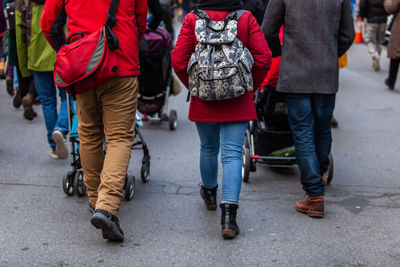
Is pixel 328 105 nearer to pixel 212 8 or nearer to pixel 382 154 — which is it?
pixel 212 8

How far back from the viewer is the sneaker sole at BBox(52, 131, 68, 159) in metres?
6.36

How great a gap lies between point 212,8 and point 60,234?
77.0 inches

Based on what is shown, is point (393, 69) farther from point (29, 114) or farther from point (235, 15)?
point (235, 15)

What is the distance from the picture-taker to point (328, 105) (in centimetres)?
511

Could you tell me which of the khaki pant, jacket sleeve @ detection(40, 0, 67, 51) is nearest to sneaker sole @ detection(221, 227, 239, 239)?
the khaki pant

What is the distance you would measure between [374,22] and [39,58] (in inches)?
350

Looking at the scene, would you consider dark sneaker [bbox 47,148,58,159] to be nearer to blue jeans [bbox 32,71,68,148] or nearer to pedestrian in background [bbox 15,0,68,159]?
pedestrian in background [bbox 15,0,68,159]

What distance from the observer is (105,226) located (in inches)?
165

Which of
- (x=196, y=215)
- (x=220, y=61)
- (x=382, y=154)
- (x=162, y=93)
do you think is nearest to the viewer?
(x=220, y=61)

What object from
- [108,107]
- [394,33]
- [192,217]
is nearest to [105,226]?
[108,107]

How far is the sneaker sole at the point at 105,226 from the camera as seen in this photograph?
416 centimetres

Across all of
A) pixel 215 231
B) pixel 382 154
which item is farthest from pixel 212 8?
pixel 382 154

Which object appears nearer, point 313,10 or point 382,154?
point 313,10

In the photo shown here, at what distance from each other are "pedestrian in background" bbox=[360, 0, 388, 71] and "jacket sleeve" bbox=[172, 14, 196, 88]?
9672 mm
